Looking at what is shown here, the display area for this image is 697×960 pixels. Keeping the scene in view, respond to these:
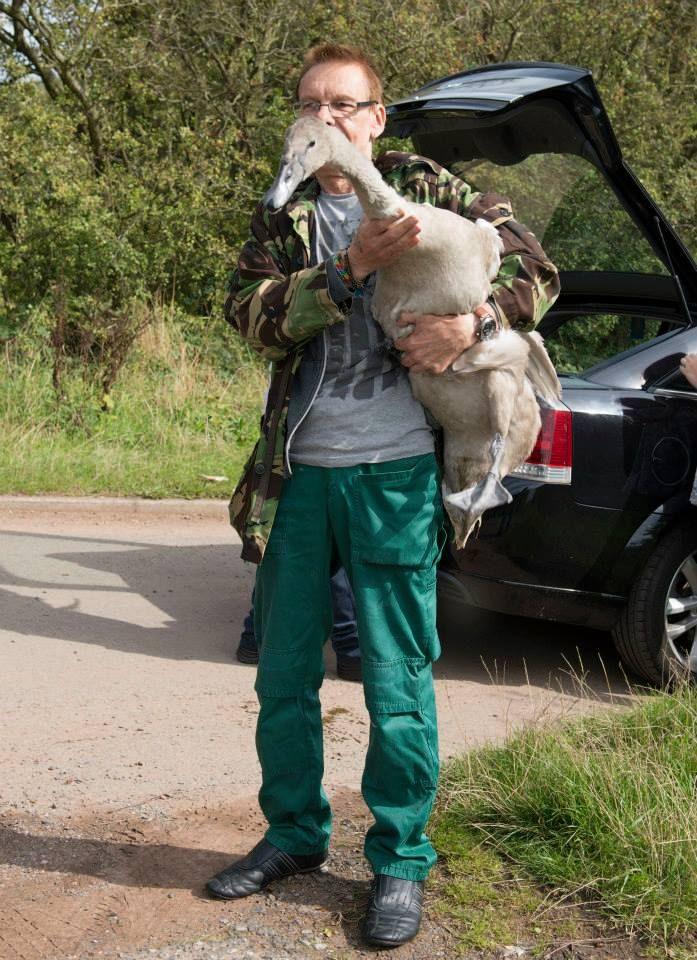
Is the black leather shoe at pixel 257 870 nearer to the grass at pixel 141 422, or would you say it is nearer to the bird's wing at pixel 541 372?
the bird's wing at pixel 541 372

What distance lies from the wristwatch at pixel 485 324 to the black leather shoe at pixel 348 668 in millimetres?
2537

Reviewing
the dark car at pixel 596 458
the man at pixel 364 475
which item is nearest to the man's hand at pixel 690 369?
the dark car at pixel 596 458

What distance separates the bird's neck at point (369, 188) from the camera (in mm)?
2604

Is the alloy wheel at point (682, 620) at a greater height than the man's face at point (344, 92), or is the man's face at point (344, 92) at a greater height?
the man's face at point (344, 92)

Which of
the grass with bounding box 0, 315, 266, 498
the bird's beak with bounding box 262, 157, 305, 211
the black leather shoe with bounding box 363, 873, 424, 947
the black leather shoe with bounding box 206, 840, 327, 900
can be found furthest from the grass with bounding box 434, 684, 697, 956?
the grass with bounding box 0, 315, 266, 498

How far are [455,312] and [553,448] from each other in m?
1.98

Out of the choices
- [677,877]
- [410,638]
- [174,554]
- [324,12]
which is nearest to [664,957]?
[677,877]

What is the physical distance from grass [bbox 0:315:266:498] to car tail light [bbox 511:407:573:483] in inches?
167

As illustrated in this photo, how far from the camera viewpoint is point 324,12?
1415 cm

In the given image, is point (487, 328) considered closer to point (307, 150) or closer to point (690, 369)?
point (307, 150)

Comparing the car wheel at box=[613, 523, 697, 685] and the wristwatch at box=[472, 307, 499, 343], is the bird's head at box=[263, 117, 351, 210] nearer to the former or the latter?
the wristwatch at box=[472, 307, 499, 343]

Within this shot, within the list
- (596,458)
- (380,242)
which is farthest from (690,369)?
(380,242)

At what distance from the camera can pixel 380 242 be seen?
2635mm

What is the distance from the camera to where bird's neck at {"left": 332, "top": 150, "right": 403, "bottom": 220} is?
2.60 m
